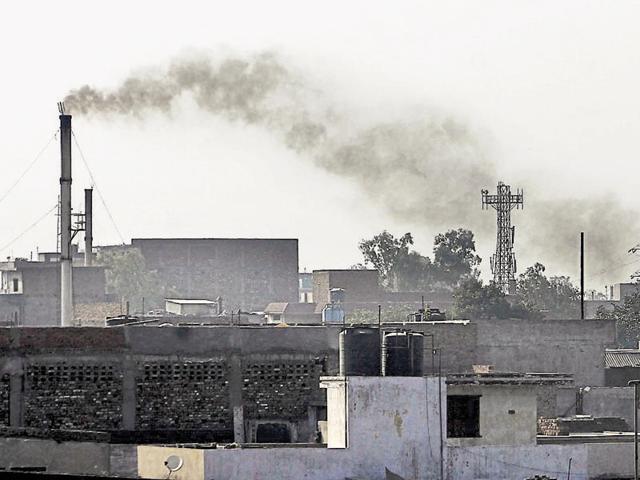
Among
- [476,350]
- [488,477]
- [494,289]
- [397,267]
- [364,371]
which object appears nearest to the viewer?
[488,477]

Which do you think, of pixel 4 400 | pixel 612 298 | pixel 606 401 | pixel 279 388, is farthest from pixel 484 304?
pixel 4 400

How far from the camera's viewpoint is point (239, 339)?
4688 cm

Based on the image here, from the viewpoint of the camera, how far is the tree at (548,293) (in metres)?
127

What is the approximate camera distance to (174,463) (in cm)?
3616

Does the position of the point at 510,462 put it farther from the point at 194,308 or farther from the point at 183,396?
the point at 194,308

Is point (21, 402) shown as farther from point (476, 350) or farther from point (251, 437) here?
point (476, 350)

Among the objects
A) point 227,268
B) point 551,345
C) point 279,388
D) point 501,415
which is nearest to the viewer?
point 501,415

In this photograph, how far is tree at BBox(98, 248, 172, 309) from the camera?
120375 mm

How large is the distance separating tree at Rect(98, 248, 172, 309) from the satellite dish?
83428 mm

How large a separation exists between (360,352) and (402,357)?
1385 millimetres

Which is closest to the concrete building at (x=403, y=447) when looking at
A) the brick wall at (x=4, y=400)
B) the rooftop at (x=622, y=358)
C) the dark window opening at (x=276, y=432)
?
the dark window opening at (x=276, y=432)

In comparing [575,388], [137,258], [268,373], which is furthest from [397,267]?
[268,373]

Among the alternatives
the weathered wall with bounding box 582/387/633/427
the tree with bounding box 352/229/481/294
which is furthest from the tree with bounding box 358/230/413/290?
the weathered wall with bounding box 582/387/633/427

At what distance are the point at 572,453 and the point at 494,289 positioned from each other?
7223 centimetres
